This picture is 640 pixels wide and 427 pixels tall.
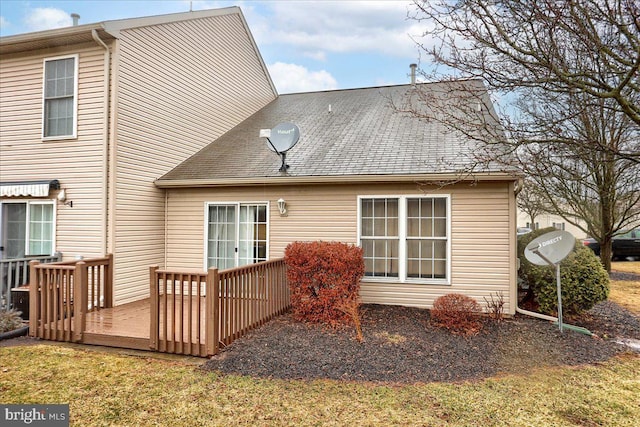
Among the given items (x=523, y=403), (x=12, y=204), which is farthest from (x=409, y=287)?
(x=12, y=204)

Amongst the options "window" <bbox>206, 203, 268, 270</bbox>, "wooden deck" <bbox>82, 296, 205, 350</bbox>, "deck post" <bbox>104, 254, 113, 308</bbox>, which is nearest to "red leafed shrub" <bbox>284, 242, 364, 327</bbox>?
"wooden deck" <bbox>82, 296, 205, 350</bbox>

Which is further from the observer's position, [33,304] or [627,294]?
[627,294]

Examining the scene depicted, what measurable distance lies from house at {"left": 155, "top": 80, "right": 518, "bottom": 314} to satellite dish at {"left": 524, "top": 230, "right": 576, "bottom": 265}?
37 centimetres

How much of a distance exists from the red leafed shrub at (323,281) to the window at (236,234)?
1.80 m

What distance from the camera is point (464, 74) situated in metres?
5.37

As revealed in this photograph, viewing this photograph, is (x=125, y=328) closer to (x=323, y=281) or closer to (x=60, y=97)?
(x=323, y=281)

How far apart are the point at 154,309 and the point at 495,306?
5.49 metres

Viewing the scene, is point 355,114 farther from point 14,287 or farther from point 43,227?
point 14,287

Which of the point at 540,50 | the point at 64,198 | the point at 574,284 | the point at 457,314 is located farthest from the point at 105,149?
the point at 574,284

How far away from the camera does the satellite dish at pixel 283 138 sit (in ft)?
26.8

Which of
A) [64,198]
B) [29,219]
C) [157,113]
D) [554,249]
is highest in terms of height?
[157,113]

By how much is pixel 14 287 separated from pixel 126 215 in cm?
217

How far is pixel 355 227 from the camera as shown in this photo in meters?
7.66

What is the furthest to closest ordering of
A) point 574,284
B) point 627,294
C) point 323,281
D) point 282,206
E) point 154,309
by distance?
1. point 627,294
2. point 282,206
3. point 574,284
4. point 323,281
5. point 154,309
